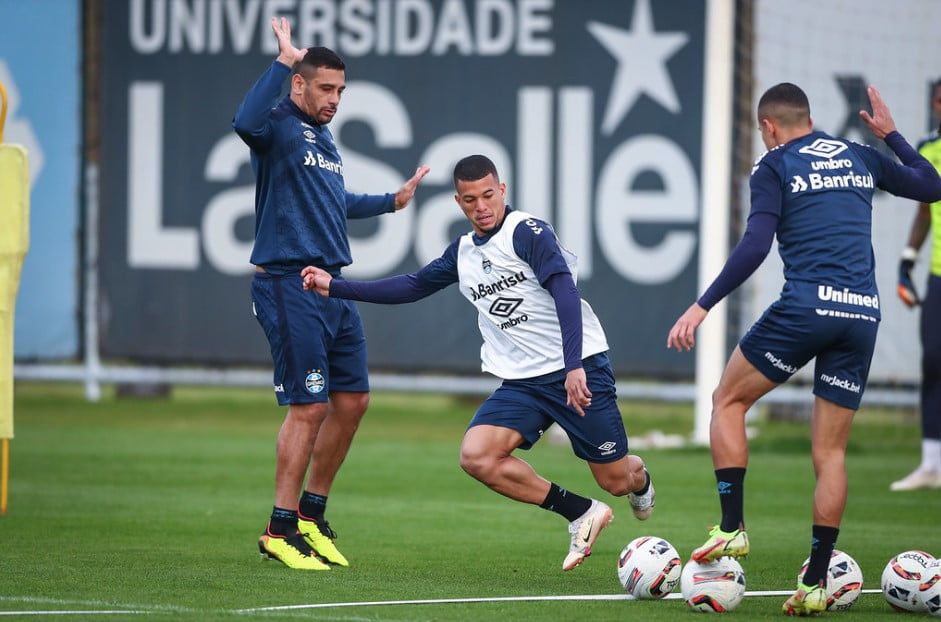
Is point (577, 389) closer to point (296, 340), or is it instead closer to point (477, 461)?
point (477, 461)

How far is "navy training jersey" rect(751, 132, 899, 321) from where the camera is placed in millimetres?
6203

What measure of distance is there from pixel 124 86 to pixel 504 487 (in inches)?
464

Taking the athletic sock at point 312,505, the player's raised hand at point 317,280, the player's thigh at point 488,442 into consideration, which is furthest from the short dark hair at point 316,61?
the athletic sock at point 312,505

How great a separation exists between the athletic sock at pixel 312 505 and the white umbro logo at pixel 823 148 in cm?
298

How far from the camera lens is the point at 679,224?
16.1m

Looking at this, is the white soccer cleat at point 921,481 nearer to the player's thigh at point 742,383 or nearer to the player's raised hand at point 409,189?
the player's raised hand at point 409,189

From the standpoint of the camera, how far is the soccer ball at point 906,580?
20.1 ft

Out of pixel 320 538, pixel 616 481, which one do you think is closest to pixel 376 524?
pixel 320 538

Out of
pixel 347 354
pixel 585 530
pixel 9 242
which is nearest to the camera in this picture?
pixel 585 530

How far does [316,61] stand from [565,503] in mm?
2451

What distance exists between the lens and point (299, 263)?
749cm

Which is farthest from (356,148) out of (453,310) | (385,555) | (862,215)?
(862,215)

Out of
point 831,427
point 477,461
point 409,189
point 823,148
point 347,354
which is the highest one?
point 823,148

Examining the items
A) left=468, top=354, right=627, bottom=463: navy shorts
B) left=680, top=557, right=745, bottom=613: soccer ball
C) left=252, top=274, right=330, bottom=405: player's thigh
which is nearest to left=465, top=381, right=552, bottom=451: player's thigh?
left=468, top=354, right=627, bottom=463: navy shorts
